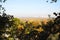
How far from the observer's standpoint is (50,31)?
226 inches

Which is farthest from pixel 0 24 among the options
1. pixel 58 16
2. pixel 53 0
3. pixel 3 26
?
pixel 58 16

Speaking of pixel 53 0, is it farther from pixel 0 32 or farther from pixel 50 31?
pixel 50 31

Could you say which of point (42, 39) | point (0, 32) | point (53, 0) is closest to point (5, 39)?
point (0, 32)

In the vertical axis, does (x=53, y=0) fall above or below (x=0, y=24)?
above

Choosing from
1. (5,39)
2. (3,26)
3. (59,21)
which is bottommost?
(5,39)

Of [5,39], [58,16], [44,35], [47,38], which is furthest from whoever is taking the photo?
[5,39]

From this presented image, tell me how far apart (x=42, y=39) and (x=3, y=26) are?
4501 mm

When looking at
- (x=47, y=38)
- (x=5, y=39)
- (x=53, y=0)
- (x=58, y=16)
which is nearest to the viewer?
(x=47, y=38)

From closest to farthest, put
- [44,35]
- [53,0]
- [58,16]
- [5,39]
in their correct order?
1. [44,35]
2. [58,16]
3. [5,39]
4. [53,0]

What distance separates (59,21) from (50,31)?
0.54m

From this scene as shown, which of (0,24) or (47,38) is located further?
(0,24)

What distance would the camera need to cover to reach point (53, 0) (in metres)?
10.7

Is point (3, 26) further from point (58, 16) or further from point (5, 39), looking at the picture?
point (58, 16)

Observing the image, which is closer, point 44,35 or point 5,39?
point 44,35
